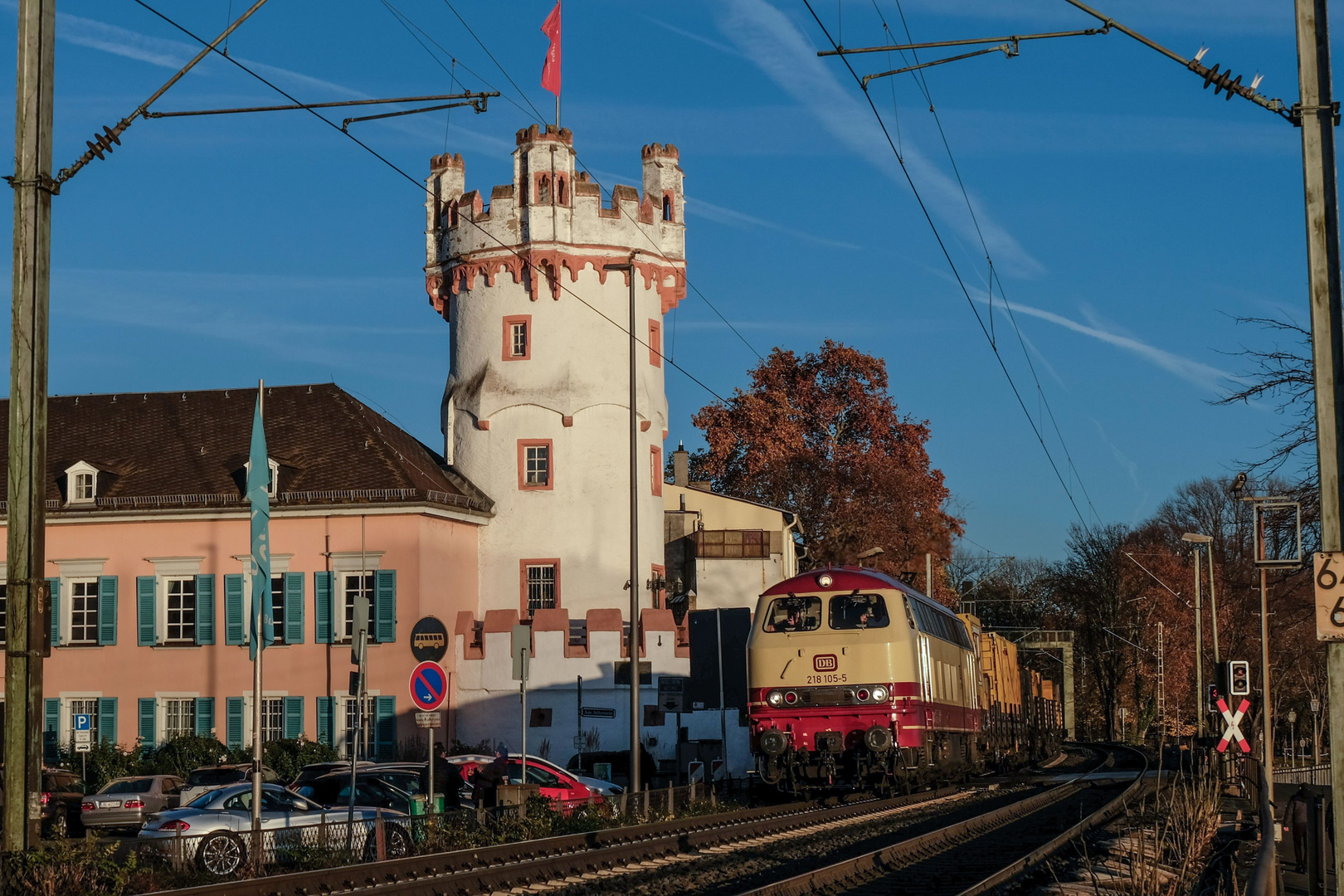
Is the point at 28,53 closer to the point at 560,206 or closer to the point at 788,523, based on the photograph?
the point at 560,206

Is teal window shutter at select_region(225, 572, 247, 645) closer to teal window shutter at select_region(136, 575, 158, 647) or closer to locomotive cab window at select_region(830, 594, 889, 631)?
teal window shutter at select_region(136, 575, 158, 647)

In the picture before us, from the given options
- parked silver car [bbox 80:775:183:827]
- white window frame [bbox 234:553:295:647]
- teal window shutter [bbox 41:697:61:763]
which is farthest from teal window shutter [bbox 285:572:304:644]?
parked silver car [bbox 80:775:183:827]

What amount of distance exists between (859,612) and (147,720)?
23803mm

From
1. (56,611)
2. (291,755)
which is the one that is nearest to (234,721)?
(291,755)

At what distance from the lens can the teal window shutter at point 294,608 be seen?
41.8 meters

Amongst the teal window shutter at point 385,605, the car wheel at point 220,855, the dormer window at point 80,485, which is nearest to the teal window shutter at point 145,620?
the dormer window at point 80,485

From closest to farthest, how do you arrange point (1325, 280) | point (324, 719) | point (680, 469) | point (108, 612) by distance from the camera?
point (1325, 280) → point (324, 719) → point (108, 612) → point (680, 469)

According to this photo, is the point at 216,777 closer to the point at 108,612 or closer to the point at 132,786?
the point at 132,786

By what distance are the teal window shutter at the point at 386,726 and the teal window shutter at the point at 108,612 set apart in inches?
301

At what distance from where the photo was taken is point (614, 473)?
146 ft

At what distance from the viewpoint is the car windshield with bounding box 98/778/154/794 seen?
31648 mm

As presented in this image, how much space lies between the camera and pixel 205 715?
4162 centimetres

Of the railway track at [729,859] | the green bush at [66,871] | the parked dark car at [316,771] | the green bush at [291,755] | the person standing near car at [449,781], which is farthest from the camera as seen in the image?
the green bush at [291,755]

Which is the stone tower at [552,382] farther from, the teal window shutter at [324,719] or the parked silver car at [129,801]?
the parked silver car at [129,801]
